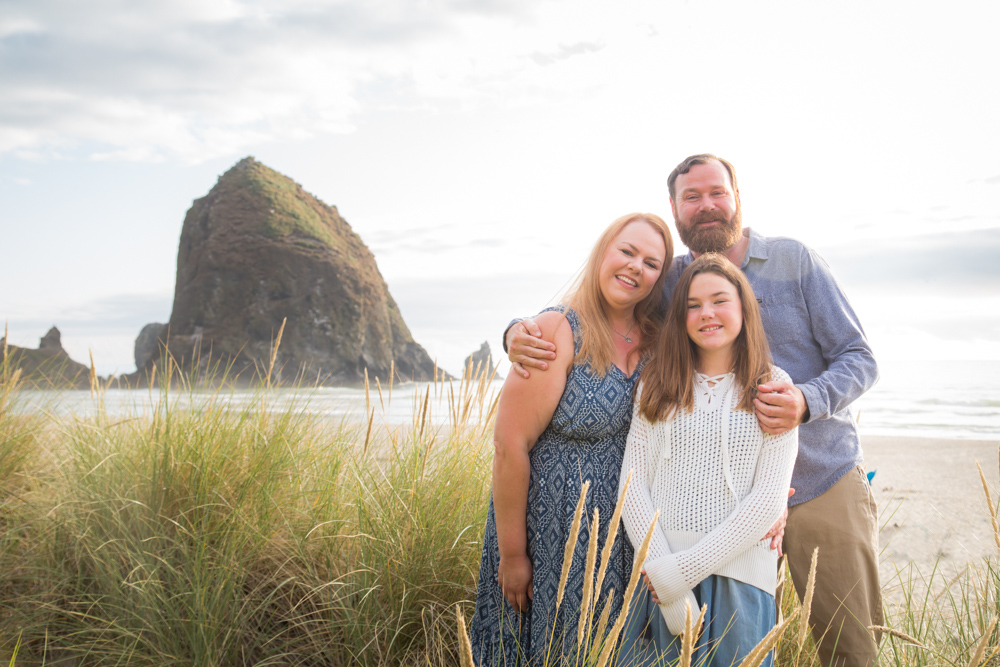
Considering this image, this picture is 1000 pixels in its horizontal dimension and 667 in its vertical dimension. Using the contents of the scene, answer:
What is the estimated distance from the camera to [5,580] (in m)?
2.81

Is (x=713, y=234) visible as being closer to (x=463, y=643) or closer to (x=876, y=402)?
(x=463, y=643)

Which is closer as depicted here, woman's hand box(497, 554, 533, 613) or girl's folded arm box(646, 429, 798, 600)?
girl's folded arm box(646, 429, 798, 600)

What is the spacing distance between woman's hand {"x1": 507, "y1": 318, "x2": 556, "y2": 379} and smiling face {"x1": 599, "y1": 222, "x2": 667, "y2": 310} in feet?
0.97

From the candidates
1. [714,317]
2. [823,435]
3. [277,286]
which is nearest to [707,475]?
[714,317]

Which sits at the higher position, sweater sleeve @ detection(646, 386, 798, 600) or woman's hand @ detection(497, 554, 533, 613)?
sweater sleeve @ detection(646, 386, 798, 600)

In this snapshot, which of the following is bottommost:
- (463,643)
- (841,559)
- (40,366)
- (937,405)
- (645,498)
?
(937,405)

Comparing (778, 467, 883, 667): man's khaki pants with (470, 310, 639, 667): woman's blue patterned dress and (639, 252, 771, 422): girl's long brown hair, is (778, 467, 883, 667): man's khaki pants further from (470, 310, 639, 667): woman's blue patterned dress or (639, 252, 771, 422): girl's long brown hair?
(470, 310, 639, 667): woman's blue patterned dress

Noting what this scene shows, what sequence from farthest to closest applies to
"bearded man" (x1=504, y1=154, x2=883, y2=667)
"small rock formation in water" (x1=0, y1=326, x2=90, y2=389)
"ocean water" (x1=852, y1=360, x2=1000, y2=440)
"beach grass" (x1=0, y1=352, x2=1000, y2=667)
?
1. "ocean water" (x1=852, y1=360, x2=1000, y2=440)
2. "small rock formation in water" (x1=0, y1=326, x2=90, y2=389)
3. "beach grass" (x1=0, y1=352, x2=1000, y2=667)
4. "bearded man" (x1=504, y1=154, x2=883, y2=667)

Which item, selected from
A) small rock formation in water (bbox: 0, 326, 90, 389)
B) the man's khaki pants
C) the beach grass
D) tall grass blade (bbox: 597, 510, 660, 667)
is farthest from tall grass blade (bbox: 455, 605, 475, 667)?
small rock formation in water (bbox: 0, 326, 90, 389)

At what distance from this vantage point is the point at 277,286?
46.8 m

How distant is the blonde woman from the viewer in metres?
1.93

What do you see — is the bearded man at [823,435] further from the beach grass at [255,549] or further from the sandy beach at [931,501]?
the sandy beach at [931,501]

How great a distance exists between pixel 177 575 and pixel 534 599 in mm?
1460

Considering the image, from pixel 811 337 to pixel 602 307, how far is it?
88 cm
